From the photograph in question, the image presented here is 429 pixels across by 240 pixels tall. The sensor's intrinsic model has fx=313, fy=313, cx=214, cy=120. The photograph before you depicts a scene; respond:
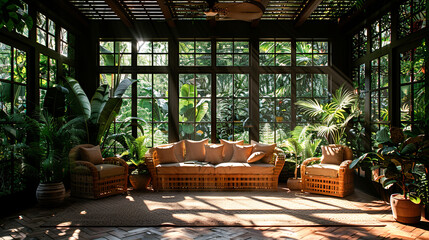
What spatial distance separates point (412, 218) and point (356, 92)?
128 inches

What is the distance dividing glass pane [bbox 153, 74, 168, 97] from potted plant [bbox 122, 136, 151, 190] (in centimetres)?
126

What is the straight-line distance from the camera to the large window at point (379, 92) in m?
5.31

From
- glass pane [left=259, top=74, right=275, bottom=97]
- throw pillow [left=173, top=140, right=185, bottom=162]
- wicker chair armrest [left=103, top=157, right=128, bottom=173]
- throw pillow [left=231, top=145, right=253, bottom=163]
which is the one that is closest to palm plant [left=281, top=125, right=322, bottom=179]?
throw pillow [left=231, top=145, right=253, bottom=163]

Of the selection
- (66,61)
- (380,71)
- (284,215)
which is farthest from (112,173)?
(380,71)

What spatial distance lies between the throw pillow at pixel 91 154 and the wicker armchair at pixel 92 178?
94mm

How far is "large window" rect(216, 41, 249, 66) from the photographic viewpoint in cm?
709

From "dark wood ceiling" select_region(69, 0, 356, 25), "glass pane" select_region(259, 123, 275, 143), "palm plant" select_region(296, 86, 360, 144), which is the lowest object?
"glass pane" select_region(259, 123, 275, 143)

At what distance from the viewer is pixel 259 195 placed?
5582mm

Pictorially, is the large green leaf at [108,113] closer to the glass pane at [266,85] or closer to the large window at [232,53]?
the large window at [232,53]

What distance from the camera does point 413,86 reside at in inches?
182

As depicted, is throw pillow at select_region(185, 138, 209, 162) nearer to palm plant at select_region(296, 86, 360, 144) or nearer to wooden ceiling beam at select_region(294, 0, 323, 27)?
palm plant at select_region(296, 86, 360, 144)

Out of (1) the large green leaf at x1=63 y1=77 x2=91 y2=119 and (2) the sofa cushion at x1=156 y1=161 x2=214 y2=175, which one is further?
(2) the sofa cushion at x1=156 y1=161 x2=214 y2=175

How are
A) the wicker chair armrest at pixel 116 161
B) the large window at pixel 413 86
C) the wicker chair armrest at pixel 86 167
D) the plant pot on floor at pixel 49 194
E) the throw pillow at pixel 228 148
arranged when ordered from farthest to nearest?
the throw pillow at pixel 228 148 < the wicker chair armrest at pixel 116 161 < the wicker chair armrest at pixel 86 167 < the plant pot on floor at pixel 49 194 < the large window at pixel 413 86

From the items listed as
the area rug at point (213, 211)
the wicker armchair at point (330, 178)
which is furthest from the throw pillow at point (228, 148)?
the wicker armchair at point (330, 178)
